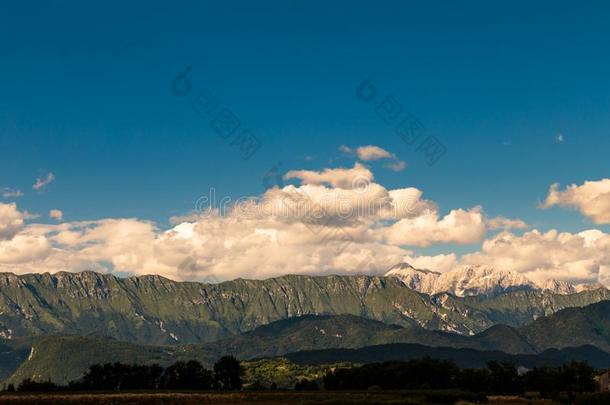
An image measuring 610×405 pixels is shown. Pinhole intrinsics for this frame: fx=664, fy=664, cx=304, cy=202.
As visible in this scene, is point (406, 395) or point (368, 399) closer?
point (368, 399)

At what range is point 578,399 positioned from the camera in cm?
16100

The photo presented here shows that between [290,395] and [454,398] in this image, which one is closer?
[454,398]

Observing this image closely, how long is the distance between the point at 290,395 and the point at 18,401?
74572 mm

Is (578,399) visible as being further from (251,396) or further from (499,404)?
(251,396)

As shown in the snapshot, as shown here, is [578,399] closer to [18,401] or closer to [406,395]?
[406,395]

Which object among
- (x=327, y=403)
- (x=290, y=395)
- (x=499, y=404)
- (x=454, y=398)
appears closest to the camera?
(x=327, y=403)

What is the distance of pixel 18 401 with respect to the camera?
559 ft

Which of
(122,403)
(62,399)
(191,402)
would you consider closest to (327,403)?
(191,402)

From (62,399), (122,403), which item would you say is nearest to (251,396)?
(122,403)

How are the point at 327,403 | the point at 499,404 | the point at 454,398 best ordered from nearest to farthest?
the point at 327,403 < the point at 499,404 < the point at 454,398

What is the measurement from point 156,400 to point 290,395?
4173 cm

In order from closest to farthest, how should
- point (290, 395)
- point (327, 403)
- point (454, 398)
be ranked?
point (327, 403)
point (454, 398)
point (290, 395)

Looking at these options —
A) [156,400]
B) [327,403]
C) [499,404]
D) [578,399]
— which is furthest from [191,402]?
[578,399]

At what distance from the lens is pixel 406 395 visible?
633 feet
